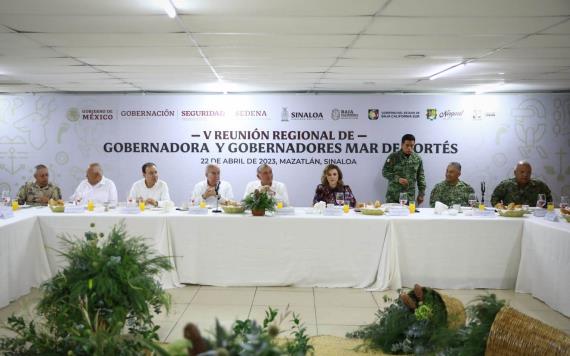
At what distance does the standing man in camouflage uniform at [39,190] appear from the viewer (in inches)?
262

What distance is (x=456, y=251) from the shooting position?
5211mm

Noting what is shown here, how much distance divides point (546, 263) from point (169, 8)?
3.89 meters

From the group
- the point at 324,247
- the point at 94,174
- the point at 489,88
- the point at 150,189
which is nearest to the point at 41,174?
the point at 94,174

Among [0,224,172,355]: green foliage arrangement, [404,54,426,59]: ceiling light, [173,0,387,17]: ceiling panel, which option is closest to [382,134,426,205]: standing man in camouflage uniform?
[404,54,426,59]: ceiling light

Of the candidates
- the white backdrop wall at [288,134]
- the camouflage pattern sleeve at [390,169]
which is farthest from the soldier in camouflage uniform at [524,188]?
the white backdrop wall at [288,134]

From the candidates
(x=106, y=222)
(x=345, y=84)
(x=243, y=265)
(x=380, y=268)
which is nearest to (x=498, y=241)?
(x=380, y=268)

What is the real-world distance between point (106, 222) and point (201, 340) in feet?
14.3

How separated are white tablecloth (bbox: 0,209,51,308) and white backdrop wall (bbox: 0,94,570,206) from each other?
3262 mm

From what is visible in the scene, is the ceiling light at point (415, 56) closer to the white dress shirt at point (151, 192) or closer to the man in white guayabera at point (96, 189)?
the white dress shirt at point (151, 192)

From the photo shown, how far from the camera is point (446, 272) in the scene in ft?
17.2

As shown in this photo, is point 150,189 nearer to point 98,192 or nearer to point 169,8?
point 98,192

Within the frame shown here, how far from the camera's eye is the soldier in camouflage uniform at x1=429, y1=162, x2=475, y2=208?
660cm

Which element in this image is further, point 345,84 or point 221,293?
point 345,84

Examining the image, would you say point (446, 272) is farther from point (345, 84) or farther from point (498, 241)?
point (345, 84)
